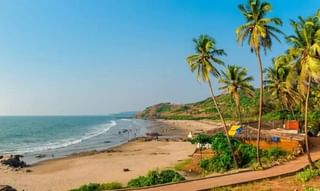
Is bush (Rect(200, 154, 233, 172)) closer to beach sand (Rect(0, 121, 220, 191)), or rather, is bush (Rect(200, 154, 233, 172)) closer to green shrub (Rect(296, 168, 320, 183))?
beach sand (Rect(0, 121, 220, 191))

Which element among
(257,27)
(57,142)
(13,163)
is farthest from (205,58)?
(57,142)

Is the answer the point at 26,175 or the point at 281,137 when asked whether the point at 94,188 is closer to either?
the point at 281,137

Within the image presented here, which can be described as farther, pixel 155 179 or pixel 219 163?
pixel 219 163

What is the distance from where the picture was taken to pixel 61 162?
4766cm

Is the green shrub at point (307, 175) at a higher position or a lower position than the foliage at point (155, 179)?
higher

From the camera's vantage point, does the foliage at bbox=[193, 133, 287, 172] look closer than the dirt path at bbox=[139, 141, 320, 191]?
No

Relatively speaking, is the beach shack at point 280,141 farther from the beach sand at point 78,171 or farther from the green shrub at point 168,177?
the green shrub at point 168,177

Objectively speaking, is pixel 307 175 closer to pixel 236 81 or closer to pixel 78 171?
pixel 236 81

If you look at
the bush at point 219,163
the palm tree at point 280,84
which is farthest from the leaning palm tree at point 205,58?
the palm tree at point 280,84

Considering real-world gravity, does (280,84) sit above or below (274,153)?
above

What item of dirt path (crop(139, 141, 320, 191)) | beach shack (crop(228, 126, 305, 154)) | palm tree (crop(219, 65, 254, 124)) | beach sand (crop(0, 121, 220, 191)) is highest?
palm tree (crop(219, 65, 254, 124))

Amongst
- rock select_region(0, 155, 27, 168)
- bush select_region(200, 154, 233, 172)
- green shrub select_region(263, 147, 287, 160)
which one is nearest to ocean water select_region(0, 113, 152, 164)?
rock select_region(0, 155, 27, 168)

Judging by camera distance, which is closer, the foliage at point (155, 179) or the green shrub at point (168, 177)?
the foliage at point (155, 179)

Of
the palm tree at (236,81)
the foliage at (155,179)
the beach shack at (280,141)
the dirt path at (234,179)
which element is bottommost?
the foliage at (155,179)
